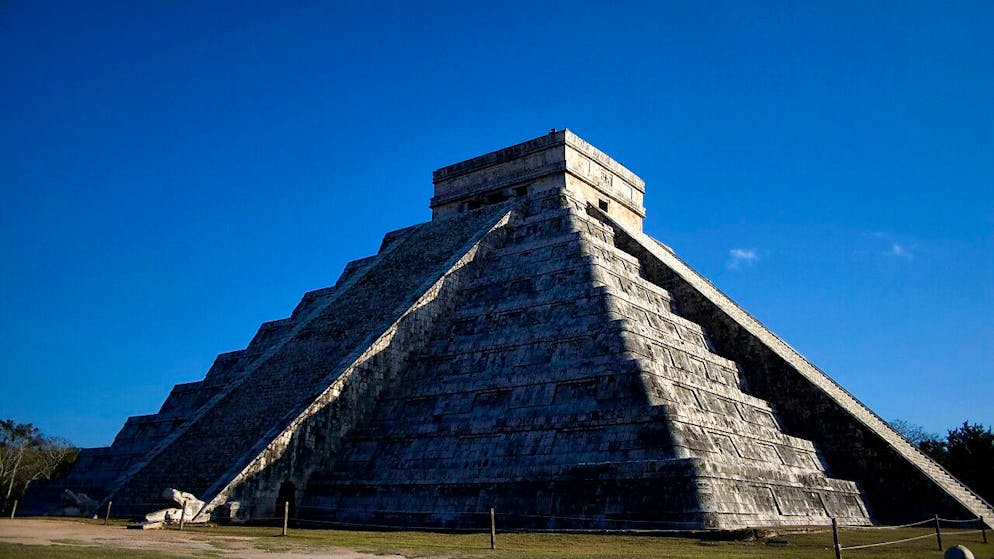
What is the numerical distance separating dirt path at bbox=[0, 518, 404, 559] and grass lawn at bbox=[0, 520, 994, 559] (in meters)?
0.02

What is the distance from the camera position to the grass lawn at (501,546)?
960 centimetres

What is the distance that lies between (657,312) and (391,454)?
273 inches

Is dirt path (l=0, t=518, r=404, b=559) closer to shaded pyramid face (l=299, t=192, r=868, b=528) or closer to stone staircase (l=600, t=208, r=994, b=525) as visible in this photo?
shaded pyramid face (l=299, t=192, r=868, b=528)

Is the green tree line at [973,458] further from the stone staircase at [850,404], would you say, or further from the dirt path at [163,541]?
the dirt path at [163,541]

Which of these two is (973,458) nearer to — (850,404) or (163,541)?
(850,404)

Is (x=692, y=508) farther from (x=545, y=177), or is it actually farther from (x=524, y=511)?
(x=545, y=177)

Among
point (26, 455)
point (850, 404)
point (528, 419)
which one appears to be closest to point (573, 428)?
point (528, 419)

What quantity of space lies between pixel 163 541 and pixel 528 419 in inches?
266

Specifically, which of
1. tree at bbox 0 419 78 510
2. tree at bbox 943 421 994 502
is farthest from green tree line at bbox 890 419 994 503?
tree at bbox 0 419 78 510

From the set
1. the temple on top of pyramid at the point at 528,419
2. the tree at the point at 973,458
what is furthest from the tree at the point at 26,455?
the tree at the point at 973,458

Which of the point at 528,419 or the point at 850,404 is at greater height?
the point at 850,404

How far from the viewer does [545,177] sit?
25.9m

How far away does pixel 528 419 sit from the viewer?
15.2 m

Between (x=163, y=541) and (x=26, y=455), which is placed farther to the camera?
(x=26, y=455)
